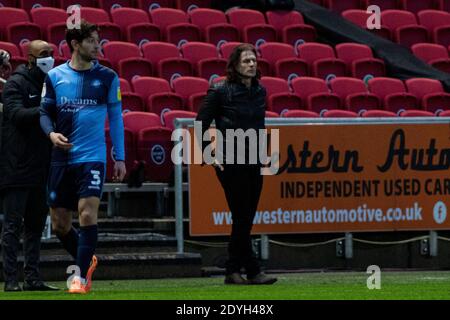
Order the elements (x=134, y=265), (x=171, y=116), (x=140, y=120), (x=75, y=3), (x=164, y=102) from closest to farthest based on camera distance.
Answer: (x=134, y=265)
(x=140, y=120)
(x=171, y=116)
(x=164, y=102)
(x=75, y=3)

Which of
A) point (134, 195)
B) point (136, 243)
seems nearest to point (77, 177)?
point (136, 243)

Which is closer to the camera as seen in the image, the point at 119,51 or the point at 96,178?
the point at 96,178

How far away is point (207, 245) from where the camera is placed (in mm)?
13383

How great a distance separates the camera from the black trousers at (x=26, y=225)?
10.4 meters

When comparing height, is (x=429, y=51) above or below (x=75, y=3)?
below

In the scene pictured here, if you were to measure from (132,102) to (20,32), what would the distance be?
6.82ft

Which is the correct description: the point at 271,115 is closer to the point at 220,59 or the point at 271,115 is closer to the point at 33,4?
the point at 220,59

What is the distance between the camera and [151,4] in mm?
19734

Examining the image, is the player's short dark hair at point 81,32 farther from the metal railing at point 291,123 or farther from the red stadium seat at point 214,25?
the red stadium seat at point 214,25

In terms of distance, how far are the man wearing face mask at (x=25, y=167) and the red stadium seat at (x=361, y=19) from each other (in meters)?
11.0

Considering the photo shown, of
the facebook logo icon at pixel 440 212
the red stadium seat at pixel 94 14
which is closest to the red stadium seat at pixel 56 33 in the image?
the red stadium seat at pixel 94 14

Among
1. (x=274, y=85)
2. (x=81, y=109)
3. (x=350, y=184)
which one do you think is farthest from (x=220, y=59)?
(x=81, y=109)

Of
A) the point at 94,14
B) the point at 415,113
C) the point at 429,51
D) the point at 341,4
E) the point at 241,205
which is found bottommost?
the point at 241,205

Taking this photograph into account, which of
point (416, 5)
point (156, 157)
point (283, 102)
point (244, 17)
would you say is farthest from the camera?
point (416, 5)
